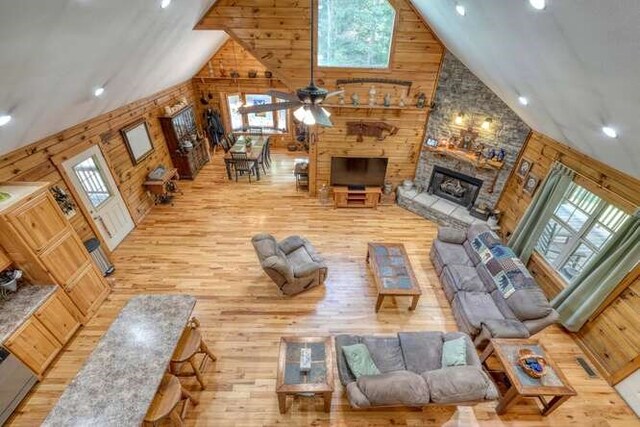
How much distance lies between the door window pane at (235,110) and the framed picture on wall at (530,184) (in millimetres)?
8079

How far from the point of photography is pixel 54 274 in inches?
137

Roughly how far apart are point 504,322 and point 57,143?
698 cm

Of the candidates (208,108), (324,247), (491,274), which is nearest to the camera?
(491,274)

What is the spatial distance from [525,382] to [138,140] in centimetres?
787

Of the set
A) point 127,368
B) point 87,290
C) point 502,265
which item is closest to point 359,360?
point 127,368

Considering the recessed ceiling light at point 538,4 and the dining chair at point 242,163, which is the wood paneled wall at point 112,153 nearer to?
the dining chair at point 242,163

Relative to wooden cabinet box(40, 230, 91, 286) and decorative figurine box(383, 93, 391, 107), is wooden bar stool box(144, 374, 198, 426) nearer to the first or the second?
wooden cabinet box(40, 230, 91, 286)

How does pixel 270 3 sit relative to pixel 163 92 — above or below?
above

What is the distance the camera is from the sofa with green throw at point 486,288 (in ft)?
11.6

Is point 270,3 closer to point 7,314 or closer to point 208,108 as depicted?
point 208,108

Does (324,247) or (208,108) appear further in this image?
(208,108)

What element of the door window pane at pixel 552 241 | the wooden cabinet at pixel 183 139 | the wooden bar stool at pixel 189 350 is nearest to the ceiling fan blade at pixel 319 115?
the wooden bar stool at pixel 189 350

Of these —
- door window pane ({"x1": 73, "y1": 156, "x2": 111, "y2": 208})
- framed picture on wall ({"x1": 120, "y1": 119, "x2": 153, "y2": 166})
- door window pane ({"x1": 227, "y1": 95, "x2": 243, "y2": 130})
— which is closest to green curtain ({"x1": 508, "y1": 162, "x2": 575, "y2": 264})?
door window pane ({"x1": 73, "y1": 156, "x2": 111, "y2": 208})

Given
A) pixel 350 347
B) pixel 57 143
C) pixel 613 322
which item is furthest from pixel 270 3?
pixel 613 322
